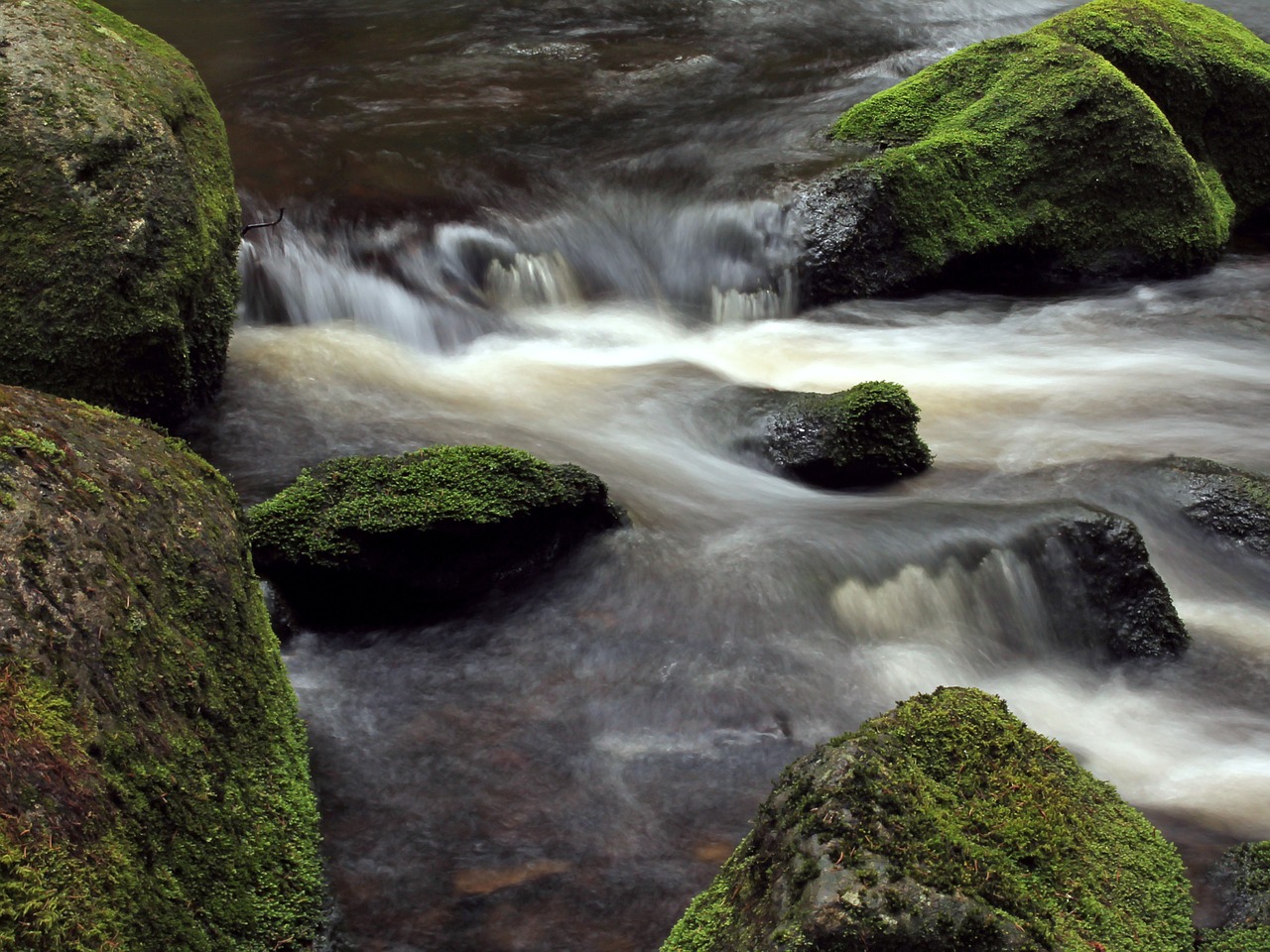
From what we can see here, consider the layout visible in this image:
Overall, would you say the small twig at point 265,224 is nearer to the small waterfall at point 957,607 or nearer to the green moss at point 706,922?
the small waterfall at point 957,607

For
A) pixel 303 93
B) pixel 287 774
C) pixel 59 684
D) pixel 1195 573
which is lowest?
pixel 1195 573

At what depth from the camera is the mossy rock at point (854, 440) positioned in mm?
6668

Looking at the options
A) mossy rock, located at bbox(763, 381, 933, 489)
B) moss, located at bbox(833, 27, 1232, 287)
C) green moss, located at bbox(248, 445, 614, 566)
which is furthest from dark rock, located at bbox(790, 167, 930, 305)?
green moss, located at bbox(248, 445, 614, 566)

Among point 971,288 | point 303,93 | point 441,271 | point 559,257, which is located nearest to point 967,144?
point 971,288

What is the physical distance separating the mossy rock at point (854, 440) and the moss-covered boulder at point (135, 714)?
3.44 m

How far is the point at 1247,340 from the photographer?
894 cm

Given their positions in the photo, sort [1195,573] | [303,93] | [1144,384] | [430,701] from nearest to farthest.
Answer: [430,701] < [1195,573] < [1144,384] < [303,93]

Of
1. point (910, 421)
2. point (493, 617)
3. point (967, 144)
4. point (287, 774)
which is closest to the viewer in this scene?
point (287, 774)

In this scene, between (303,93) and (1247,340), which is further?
(303,93)

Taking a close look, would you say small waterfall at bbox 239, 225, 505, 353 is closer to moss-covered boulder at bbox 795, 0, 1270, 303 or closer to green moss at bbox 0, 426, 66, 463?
moss-covered boulder at bbox 795, 0, 1270, 303

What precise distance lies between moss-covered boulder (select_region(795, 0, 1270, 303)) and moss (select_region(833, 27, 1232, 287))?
11 millimetres

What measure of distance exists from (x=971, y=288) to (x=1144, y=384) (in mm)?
1842

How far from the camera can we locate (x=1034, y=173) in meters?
9.68

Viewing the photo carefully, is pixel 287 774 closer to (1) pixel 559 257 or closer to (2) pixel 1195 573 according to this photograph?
(2) pixel 1195 573
